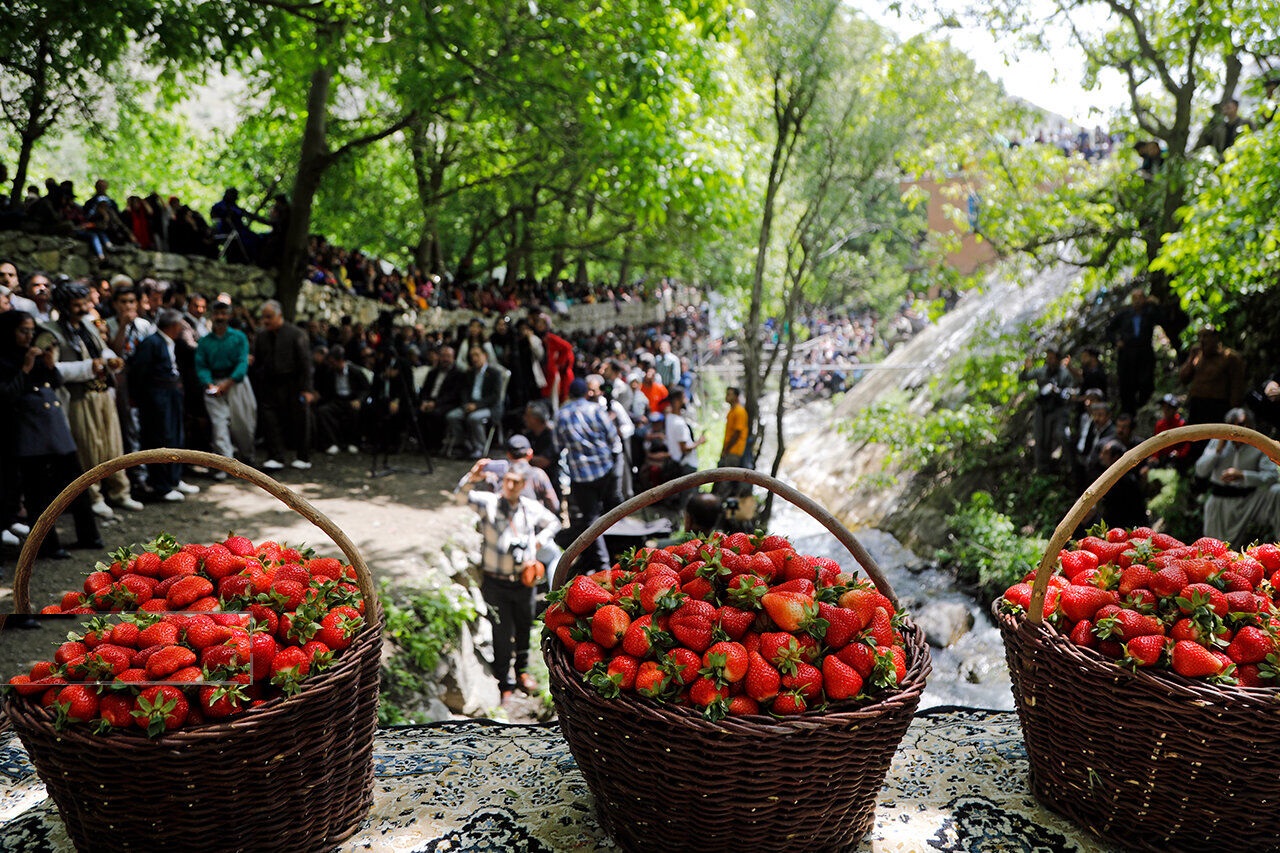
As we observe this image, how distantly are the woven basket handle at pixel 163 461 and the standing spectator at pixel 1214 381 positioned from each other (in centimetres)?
766

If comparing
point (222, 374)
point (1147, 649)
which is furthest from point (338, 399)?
point (1147, 649)

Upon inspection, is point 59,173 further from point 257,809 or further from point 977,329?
point 257,809

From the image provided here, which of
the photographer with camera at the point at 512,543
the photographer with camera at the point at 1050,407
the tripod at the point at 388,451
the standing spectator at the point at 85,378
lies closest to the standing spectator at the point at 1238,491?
the photographer with camera at the point at 1050,407

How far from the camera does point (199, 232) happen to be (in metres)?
10.7

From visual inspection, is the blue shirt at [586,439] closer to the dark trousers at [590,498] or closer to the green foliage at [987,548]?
the dark trousers at [590,498]

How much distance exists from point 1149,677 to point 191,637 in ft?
6.87

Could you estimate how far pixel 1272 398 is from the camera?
6777 millimetres

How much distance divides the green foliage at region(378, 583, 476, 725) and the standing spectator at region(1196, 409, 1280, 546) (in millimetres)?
5323

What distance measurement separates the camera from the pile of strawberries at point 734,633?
1.94 metres

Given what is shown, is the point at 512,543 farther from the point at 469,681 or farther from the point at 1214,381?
the point at 1214,381

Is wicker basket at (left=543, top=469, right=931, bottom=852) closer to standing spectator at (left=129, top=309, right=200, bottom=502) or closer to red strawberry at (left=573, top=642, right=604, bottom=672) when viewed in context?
red strawberry at (left=573, top=642, right=604, bottom=672)

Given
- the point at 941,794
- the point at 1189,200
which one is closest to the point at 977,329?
the point at 1189,200

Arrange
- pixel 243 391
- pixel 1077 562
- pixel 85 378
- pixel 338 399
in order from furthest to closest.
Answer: pixel 338 399
pixel 243 391
pixel 85 378
pixel 1077 562

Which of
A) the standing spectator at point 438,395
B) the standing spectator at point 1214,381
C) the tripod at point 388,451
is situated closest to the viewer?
the standing spectator at point 1214,381
